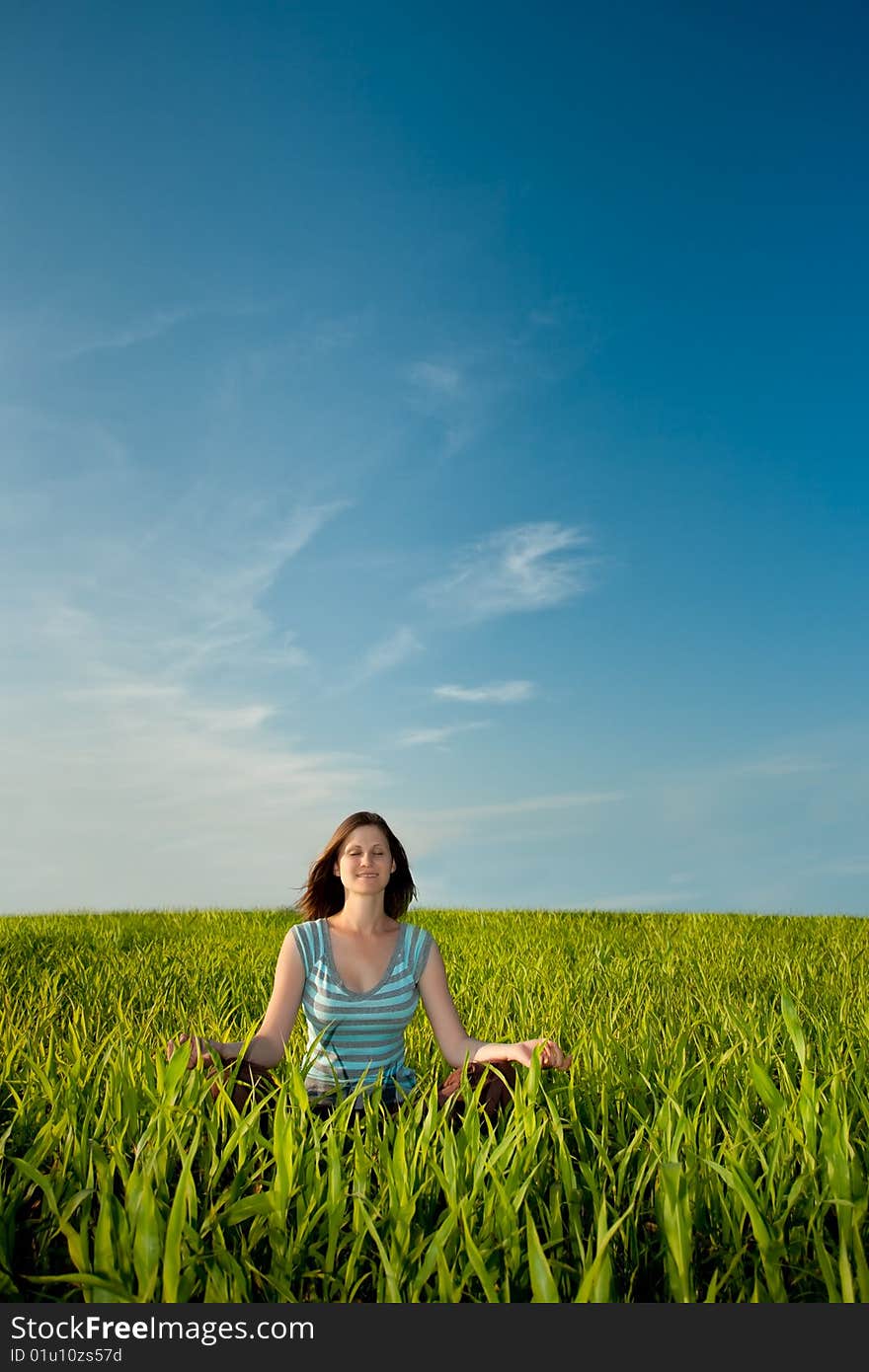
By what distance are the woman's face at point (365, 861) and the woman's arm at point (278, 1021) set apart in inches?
13.3

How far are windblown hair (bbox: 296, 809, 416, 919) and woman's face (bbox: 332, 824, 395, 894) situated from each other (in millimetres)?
45

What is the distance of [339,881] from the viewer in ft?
14.6

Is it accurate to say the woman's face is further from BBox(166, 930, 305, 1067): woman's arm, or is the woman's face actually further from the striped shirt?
BBox(166, 930, 305, 1067): woman's arm

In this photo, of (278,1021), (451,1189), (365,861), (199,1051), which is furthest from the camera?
(365,861)

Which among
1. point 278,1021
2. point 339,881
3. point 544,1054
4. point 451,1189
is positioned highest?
point 339,881

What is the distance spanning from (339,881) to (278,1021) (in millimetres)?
694

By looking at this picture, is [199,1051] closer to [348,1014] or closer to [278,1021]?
[278,1021]

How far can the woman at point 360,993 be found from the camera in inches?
155

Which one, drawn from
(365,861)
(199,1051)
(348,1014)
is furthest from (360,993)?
(199,1051)

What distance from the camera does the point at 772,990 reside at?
28.4ft

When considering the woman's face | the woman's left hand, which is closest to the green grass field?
the woman's left hand

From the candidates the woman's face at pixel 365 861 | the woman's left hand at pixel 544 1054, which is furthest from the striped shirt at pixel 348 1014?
the woman's left hand at pixel 544 1054

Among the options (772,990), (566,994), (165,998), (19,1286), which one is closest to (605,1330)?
(19,1286)

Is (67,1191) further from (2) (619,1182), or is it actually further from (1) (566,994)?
(1) (566,994)
